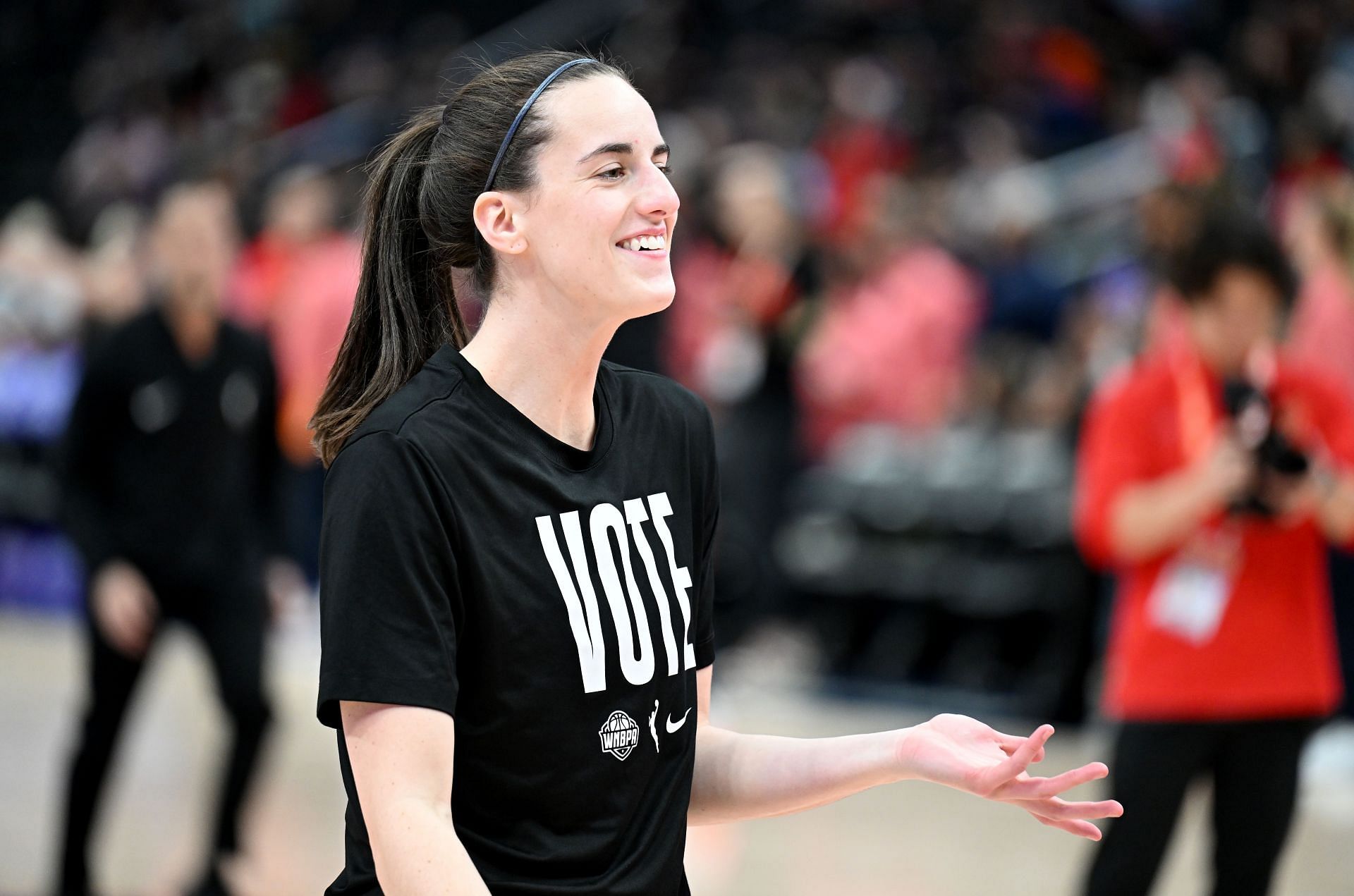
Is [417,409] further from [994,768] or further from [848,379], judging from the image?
[848,379]

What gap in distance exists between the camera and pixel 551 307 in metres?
2.03

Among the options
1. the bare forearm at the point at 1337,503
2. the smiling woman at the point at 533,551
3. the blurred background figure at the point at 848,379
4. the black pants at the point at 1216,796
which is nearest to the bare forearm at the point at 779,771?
Answer: the smiling woman at the point at 533,551

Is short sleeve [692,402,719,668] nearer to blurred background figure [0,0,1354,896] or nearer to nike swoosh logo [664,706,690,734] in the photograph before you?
nike swoosh logo [664,706,690,734]

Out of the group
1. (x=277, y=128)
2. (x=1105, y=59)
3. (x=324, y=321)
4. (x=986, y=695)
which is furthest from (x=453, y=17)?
(x=986, y=695)

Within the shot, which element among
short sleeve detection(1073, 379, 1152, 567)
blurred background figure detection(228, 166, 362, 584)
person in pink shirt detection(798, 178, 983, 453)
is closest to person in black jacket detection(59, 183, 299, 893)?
short sleeve detection(1073, 379, 1152, 567)

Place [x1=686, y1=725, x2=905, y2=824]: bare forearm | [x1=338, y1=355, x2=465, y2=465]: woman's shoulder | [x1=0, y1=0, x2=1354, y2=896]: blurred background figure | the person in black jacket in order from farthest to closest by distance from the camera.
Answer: [x1=0, y1=0, x2=1354, y2=896]: blurred background figure → the person in black jacket → [x1=686, y1=725, x2=905, y2=824]: bare forearm → [x1=338, y1=355, x2=465, y2=465]: woman's shoulder

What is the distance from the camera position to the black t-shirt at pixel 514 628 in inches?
71.5

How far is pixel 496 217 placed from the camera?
6.64 ft

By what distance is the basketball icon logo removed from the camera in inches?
76.4

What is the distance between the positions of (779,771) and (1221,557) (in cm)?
173

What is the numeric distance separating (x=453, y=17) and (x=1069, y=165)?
7.52 m

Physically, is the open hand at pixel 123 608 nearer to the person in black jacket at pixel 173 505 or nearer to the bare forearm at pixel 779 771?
the person in black jacket at pixel 173 505

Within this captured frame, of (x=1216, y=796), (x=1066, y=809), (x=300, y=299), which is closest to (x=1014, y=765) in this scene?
(x=1066, y=809)

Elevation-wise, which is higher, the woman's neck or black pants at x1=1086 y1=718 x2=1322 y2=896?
the woman's neck
